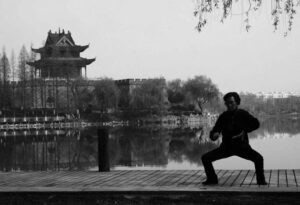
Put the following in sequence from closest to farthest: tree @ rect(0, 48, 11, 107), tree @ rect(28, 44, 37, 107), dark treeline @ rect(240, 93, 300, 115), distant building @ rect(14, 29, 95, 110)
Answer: tree @ rect(0, 48, 11, 107) → tree @ rect(28, 44, 37, 107) → distant building @ rect(14, 29, 95, 110) → dark treeline @ rect(240, 93, 300, 115)

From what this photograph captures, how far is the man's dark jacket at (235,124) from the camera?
6.95 metres

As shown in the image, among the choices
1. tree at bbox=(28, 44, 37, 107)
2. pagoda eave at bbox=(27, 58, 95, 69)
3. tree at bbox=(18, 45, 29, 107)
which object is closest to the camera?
tree at bbox=(18, 45, 29, 107)

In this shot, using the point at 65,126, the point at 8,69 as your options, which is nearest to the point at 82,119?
the point at 65,126

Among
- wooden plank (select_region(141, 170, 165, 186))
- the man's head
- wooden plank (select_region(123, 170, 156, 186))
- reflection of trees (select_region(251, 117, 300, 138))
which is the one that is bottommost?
reflection of trees (select_region(251, 117, 300, 138))

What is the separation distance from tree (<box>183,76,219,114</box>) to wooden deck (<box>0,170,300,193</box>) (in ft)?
224

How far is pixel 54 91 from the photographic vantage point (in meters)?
67.2

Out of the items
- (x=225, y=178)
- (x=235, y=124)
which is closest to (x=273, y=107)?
(x=225, y=178)

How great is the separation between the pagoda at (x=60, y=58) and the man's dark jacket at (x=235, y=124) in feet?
195

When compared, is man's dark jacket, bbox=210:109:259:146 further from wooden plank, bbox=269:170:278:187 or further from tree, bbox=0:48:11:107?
tree, bbox=0:48:11:107

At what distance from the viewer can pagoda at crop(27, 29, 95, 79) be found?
70.1m

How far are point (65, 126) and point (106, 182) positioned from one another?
5206 cm

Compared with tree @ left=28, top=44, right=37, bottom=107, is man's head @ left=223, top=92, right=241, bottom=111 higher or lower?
lower

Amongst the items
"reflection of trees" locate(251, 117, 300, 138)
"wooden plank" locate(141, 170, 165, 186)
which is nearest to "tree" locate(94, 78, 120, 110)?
"reflection of trees" locate(251, 117, 300, 138)

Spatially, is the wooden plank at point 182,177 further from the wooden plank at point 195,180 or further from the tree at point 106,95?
the tree at point 106,95
